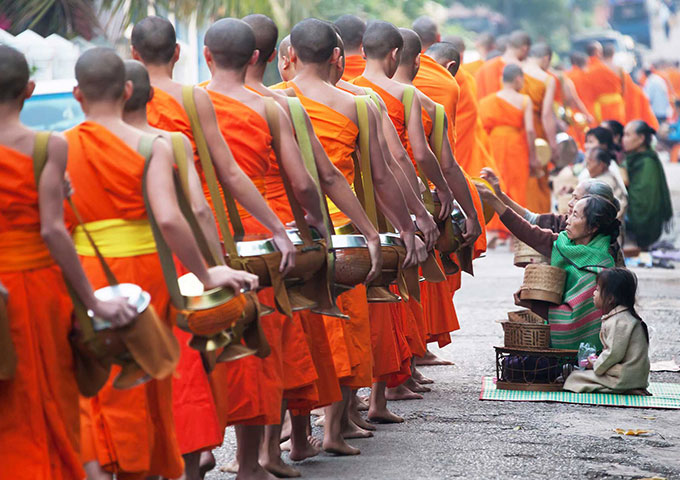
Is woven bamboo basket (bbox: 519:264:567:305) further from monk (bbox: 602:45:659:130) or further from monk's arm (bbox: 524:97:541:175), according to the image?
monk (bbox: 602:45:659:130)

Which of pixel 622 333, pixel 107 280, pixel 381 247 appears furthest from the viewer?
pixel 622 333

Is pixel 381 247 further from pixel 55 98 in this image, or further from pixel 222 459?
pixel 55 98

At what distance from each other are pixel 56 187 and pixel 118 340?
48 centimetres

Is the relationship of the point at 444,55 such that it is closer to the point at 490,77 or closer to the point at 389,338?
the point at 389,338

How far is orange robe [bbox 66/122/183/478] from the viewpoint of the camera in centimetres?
417

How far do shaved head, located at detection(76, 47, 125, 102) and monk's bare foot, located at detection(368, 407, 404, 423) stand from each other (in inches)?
100

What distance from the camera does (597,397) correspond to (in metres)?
6.79

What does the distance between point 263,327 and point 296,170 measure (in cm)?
61

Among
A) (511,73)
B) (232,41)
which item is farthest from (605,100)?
(232,41)

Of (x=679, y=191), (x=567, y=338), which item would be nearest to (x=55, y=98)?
(x=567, y=338)

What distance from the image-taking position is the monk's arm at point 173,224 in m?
4.14

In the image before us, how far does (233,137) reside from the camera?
4.93m

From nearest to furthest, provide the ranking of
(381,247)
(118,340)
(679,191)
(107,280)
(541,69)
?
(118,340), (107,280), (381,247), (541,69), (679,191)

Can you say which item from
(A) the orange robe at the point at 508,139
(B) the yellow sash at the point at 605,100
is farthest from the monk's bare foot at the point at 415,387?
(B) the yellow sash at the point at 605,100
